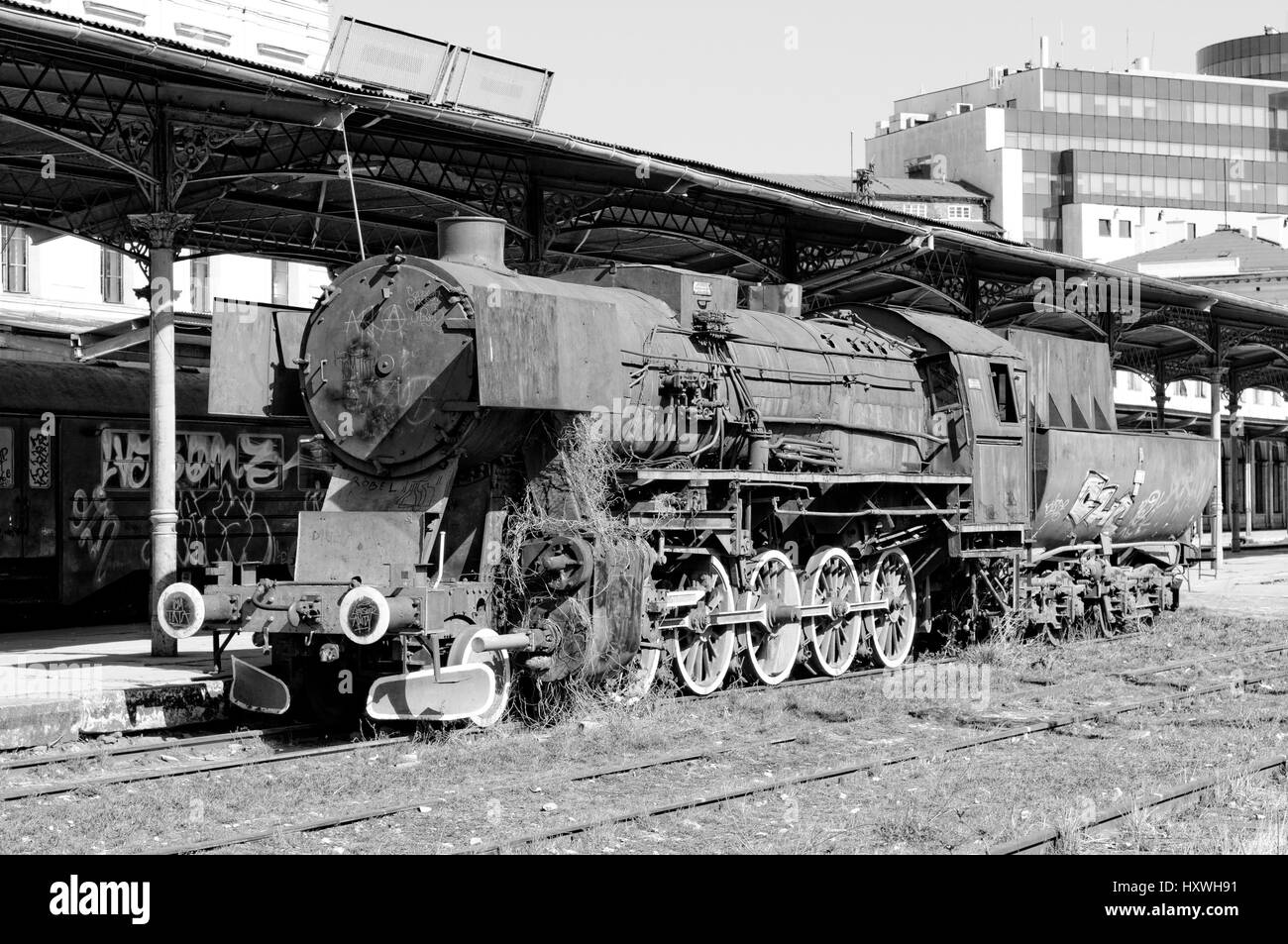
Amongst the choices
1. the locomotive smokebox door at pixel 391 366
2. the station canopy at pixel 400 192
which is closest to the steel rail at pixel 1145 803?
the locomotive smokebox door at pixel 391 366

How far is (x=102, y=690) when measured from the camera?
11852mm

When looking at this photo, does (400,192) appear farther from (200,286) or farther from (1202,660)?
(200,286)

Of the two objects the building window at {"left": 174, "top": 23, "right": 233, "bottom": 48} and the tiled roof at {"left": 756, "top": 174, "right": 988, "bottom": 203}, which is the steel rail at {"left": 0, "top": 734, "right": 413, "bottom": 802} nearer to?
the building window at {"left": 174, "top": 23, "right": 233, "bottom": 48}

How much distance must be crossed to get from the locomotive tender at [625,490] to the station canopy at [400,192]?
5.39 ft

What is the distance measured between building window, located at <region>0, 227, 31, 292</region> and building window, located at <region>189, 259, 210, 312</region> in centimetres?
366

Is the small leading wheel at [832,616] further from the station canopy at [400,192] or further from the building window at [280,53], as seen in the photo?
the building window at [280,53]

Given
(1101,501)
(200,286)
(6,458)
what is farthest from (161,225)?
(200,286)

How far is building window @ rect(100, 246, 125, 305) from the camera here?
30.3 meters

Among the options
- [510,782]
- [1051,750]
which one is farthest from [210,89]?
[1051,750]

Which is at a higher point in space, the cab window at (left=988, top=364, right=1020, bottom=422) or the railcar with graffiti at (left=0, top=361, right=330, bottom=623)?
the cab window at (left=988, top=364, right=1020, bottom=422)

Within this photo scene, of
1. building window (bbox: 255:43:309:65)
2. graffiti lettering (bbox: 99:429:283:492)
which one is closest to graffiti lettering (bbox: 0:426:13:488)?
graffiti lettering (bbox: 99:429:283:492)

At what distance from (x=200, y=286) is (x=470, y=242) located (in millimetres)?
21632

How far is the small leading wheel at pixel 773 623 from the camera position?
1347cm

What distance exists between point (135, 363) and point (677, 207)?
8.19 m
